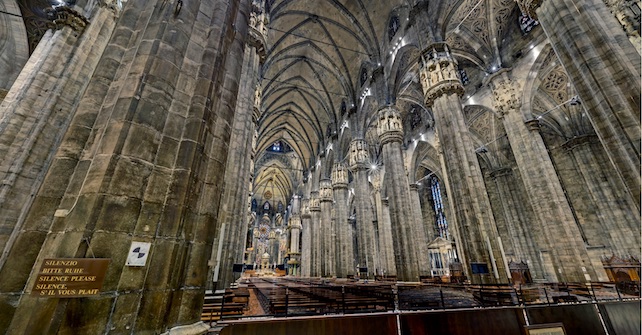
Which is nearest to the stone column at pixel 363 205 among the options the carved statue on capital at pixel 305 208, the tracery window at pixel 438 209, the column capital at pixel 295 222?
the carved statue on capital at pixel 305 208

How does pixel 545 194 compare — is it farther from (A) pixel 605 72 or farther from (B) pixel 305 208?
(B) pixel 305 208

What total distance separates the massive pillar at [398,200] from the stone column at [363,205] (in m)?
3.57

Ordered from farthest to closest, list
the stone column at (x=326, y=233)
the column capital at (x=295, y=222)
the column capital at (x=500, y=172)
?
the column capital at (x=295, y=222)
the stone column at (x=326, y=233)
the column capital at (x=500, y=172)

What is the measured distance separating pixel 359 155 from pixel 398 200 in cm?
618

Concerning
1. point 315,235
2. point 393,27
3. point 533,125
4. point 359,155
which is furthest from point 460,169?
point 315,235

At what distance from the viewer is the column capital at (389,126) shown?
1438 centimetres

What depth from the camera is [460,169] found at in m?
8.96

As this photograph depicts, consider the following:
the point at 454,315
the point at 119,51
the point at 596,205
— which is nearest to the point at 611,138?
the point at 454,315

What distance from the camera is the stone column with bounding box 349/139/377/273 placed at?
1662cm

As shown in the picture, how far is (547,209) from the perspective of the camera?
32.4ft

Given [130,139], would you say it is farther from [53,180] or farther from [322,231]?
[322,231]

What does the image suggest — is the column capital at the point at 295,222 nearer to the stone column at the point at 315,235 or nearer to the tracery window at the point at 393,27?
the stone column at the point at 315,235

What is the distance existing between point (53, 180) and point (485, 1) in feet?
58.1

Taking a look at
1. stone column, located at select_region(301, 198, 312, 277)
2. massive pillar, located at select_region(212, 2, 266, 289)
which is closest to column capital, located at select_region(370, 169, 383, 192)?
stone column, located at select_region(301, 198, 312, 277)
